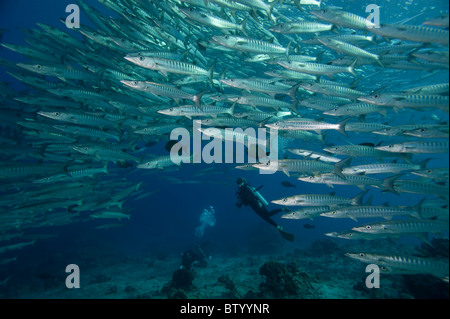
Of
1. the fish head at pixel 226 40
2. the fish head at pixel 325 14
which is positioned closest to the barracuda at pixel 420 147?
the fish head at pixel 325 14

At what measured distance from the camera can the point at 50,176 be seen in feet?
28.0

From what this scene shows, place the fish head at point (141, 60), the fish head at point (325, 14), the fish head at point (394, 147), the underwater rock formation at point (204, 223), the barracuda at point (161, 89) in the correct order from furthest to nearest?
the underwater rock formation at point (204, 223), the barracuda at point (161, 89), the fish head at point (141, 60), the fish head at point (325, 14), the fish head at point (394, 147)

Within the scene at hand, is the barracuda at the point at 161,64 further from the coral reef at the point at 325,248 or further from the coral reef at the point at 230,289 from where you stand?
the coral reef at the point at 325,248

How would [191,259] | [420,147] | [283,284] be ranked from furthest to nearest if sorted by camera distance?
[191,259] → [283,284] → [420,147]

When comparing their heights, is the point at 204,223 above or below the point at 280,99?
below

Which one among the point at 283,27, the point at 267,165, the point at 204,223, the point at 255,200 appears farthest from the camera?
the point at 204,223

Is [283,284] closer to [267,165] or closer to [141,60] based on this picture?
[267,165]

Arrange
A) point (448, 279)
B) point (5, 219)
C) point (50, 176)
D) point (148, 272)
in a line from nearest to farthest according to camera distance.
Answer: point (448, 279)
point (50, 176)
point (5, 219)
point (148, 272)

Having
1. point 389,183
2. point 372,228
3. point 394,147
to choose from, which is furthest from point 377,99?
point 372,228

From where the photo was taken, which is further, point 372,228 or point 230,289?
Answer: point 230,289

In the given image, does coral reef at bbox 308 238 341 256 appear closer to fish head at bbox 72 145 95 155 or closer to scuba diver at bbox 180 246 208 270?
scuba diver at bbox 180 246 208 270

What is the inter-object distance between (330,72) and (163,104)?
6.55 meters

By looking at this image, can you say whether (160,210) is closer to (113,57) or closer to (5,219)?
(5,219)
